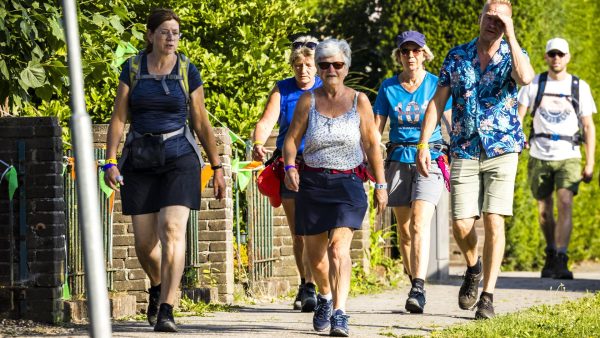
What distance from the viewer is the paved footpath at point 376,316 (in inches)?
348

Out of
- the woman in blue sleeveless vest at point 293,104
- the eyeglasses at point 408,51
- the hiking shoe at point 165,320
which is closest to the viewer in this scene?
the hiking shoe at point 165,320

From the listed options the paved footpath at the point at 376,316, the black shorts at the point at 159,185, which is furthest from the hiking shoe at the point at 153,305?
the black shorts at the point at 159,185

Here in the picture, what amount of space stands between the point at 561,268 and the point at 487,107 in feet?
20.0

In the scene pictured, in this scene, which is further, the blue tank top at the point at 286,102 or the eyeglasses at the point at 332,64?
the blue tank top at the point at 286,102

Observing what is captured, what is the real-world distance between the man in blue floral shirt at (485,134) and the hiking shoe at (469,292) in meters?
0.28

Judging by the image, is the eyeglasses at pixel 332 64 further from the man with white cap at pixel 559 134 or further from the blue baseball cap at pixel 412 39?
the man with white cap at pixel 559 134

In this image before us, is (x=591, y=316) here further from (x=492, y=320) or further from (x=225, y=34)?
(x=225, y=34)

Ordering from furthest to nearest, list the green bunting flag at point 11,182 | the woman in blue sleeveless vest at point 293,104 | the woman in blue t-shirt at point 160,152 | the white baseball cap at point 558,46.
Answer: the white baseball cap at point 558,46 < the woman in blue sleeveless vest at point 293,104 < the green bunting flag at point 11,182 < the woman in blue t-shirt at point 160,152

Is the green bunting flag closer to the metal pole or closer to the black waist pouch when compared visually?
the black waist pouch

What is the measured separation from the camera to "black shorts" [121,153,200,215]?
8.80 meters

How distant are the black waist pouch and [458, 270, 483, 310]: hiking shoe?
235 centimetres

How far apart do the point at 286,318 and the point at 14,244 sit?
6.25 ft

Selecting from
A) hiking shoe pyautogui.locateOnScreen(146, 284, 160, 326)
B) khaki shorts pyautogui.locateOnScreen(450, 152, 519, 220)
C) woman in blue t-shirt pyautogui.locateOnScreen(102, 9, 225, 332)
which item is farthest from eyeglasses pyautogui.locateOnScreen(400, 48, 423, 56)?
hiking shoe pyautogui.locateOnScreen(146, 284, 160, 326)

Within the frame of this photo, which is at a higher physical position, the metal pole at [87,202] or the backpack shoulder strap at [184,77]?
the backpack shoulder strap at [184,77]
